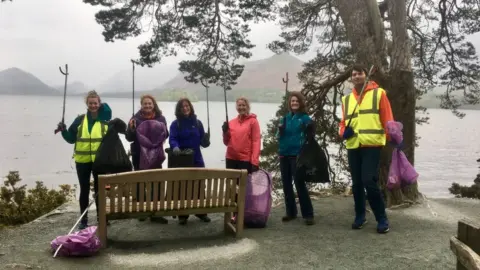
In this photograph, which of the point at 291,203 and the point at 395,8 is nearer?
the point at 291,203

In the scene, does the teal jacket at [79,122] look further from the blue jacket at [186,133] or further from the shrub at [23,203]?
the shrub at [23,203]

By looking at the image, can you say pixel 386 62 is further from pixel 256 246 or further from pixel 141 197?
pixel 141 197

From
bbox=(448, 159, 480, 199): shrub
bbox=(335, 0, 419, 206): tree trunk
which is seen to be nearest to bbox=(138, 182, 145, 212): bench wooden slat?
bbox=(335, 0, 419, 206): tree trunk

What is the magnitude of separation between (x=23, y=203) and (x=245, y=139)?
19.0 ft

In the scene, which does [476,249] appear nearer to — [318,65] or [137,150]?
[137,150]

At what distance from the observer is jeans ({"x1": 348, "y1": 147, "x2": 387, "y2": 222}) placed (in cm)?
474

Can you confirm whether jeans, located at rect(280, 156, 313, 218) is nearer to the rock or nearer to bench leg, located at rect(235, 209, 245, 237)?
bench leg, located at rect(235, 209, 245, 237)

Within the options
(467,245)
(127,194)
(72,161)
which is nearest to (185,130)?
(127,194)

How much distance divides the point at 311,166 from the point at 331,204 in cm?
Result: 195

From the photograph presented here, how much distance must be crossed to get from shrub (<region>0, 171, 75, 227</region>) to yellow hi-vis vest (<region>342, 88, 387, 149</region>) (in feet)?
21.1

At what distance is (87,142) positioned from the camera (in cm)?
498

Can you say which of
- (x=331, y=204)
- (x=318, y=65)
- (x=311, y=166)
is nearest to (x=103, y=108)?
(x=311, y=166)

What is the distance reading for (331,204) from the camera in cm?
686

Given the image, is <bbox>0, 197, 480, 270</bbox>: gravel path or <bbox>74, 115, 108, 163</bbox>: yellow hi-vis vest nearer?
<bbox>0, 197, 480, 270</bbox>: gravel path
